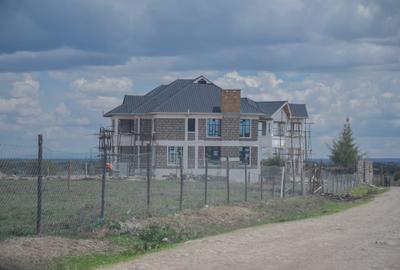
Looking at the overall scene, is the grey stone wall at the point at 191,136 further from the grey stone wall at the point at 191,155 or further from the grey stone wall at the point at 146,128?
the grey stone wall at the point at 146,128

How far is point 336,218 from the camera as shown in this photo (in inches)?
1035

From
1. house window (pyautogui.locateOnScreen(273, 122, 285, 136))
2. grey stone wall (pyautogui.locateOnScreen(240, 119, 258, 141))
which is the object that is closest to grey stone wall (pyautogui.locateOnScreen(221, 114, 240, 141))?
grey stone wall (pyautogui.locateOnScreen(240, 119, 258, 141))

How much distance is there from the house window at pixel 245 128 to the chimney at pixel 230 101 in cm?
151

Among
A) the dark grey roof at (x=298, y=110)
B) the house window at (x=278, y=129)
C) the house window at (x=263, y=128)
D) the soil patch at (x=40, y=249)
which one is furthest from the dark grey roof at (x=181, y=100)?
the soil patch at (x=40, y=249)

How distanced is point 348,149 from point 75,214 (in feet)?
225

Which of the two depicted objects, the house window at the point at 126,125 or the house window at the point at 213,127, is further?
the house window at the point at 126,125

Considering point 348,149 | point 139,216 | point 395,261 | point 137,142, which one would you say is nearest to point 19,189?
point 139,216

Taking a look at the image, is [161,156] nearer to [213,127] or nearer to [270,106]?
[213,127]

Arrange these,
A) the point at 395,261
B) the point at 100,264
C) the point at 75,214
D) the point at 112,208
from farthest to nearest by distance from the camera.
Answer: the point at 112,208
the point at 75,214
the point at 395,261
the point at 100,264

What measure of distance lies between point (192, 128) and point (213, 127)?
195 centimetres

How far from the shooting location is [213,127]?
213 ft

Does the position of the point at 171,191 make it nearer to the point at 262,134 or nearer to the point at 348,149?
the point at 262,134

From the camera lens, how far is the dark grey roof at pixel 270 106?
77225 millimetres

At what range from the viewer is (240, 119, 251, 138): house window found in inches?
2584
